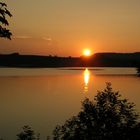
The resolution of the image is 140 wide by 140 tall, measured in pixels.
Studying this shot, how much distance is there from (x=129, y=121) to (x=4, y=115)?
132 ft

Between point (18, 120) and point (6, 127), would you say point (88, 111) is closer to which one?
point (6, 127)

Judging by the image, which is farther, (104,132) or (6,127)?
(6,127)

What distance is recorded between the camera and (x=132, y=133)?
12906mm

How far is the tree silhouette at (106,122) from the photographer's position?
12938mm

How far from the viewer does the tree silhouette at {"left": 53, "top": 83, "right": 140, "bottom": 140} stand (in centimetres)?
1294

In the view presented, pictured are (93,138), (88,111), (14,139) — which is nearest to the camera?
(93,138)

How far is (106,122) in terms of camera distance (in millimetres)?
13305

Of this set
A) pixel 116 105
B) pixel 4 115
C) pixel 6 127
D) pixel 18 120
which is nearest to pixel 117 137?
pixel 116 105

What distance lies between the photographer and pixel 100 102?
14.0m

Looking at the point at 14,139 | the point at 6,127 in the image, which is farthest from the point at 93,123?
the point at 6,127

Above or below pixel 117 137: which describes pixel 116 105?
above

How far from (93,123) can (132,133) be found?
149 centimetres

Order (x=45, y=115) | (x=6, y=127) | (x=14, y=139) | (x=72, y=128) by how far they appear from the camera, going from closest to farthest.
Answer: (x=72, y=128), (x=14, y=139), (x=6, y=127), (x=45, y=115)

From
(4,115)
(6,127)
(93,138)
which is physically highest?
(4,115)
